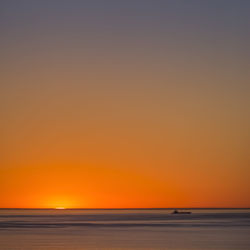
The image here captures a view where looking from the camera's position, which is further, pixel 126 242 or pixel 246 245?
pixel 126 242

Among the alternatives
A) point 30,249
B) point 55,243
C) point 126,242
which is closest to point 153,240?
point 126,242

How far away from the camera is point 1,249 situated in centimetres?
3625

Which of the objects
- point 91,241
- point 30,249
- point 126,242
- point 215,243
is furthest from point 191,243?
point 30,249

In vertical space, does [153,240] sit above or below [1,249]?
above

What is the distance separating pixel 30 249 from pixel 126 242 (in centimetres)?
786

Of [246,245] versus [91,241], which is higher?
[91,241]

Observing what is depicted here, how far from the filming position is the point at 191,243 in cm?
4091

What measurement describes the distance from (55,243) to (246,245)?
13292 millimetres

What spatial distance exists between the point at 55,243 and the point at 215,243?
11.3m

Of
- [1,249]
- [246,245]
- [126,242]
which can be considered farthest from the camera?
[126,242]

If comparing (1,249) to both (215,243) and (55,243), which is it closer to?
(55,243)

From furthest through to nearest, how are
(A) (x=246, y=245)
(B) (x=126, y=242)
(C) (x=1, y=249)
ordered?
(B) (x=126, y=242)
(A) (x=246, y=245)
(C) (x=1, y=249)

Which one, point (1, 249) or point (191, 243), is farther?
point (191, 243)

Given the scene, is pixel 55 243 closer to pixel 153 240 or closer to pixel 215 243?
pixel 153 240
